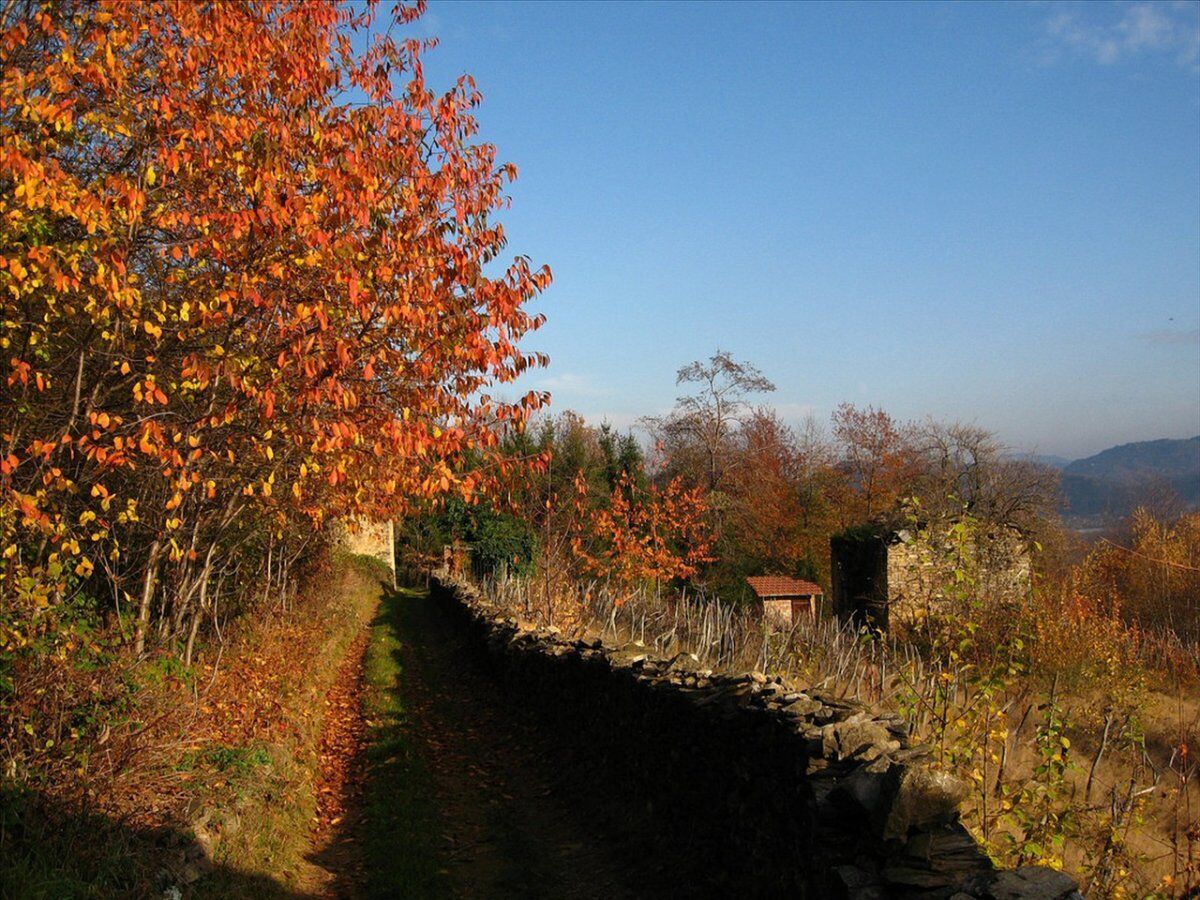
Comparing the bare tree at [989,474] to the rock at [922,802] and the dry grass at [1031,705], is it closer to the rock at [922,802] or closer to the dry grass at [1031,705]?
the dry grass at [1031,705]

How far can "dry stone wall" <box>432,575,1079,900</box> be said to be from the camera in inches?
173

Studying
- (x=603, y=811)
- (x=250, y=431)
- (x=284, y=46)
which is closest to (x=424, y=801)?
(x=603, y=811)

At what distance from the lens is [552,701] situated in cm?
1158

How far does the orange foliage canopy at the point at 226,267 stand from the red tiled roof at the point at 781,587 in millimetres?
29463

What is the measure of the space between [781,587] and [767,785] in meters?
32.2

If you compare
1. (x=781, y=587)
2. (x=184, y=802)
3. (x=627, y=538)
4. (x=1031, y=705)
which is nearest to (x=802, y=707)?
(x=184, y=802)

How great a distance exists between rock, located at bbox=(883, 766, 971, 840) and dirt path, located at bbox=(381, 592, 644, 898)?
306cm

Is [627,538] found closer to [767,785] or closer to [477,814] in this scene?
[477,814]

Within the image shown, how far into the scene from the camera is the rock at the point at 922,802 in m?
4.43

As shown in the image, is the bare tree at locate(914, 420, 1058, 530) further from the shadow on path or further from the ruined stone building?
the shadow on path

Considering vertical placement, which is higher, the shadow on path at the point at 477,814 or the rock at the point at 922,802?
the rock at the point at 922,802

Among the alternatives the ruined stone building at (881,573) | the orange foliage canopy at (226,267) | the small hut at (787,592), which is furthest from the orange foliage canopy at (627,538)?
the orange foliage canopy at (226,267)

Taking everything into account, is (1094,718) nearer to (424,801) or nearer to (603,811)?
(603,811)

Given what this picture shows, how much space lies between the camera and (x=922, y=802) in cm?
444
